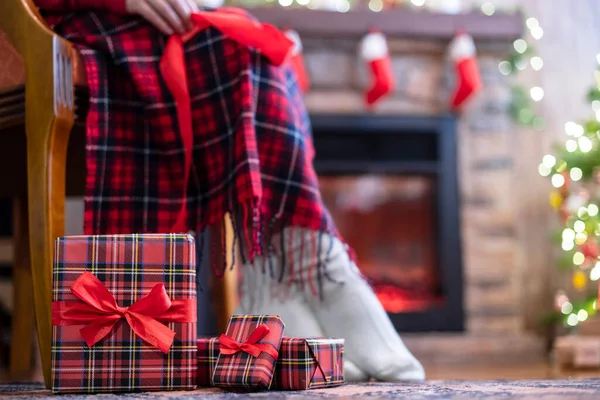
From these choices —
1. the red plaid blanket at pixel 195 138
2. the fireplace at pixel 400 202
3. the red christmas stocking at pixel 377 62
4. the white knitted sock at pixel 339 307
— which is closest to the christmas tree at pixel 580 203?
the fireplace at pixel 400 202

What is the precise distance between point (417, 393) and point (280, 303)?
37cm

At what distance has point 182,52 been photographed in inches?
42.9

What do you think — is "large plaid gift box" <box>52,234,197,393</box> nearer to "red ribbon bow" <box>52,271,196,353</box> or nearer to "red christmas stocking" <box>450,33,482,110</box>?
"red ribbon bow" <box>52,271,196,353</box>

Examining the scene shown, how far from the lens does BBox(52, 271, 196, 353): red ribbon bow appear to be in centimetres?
80

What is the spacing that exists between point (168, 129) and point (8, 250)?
1.53 metres

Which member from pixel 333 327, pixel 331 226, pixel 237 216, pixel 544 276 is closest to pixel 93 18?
pixel 237 216

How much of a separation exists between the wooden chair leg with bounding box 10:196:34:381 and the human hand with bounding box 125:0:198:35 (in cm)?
92

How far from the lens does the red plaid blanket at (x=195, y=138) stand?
1053 mm

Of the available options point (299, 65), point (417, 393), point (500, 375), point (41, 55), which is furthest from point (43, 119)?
point (299, 65)

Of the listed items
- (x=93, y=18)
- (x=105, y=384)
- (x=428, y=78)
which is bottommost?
(x=105, y=384)

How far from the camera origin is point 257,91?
3.54 feet

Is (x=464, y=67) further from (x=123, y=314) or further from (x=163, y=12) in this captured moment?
(x=123, y=314)

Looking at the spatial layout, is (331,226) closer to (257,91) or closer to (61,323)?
(257,91)

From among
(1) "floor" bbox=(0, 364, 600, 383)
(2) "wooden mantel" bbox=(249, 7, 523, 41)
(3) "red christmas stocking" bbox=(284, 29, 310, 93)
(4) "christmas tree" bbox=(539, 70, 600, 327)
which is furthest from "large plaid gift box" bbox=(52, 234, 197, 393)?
(2) "wooden mantel" bbox=(249, 7, 523, 41)
